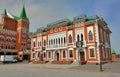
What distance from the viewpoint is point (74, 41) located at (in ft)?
95.5

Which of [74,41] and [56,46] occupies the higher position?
[74,41]

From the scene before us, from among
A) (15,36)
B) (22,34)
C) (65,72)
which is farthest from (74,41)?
(15,36)

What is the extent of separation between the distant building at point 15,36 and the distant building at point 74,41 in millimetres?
19399

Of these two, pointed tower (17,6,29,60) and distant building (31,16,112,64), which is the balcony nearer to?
distant building (31,16,112,64)

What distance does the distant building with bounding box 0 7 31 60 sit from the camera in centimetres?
5238

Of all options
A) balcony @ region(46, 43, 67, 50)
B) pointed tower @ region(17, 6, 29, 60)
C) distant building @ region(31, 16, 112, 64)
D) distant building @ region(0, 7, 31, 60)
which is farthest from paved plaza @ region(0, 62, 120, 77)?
pointed tower @ region(17, 6, 29, 60)

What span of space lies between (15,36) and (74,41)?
36.2m

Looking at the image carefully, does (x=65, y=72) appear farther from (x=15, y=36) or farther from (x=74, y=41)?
(x=15, y=36)

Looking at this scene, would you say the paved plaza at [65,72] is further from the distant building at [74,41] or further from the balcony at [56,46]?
the balcony at [56,46]

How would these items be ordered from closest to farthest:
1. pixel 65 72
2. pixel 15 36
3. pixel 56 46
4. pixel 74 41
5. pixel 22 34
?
pixel 65 72 < pixel 74 41 < pixel 56 46 < pixel 15 36 < pixel 22 34

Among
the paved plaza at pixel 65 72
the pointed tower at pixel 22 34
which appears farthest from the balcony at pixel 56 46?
the pointed tower at pixel 22 34

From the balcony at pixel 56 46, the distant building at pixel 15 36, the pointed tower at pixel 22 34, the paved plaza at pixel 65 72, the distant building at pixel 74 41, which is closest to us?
the paved plaza at pixel 65 72

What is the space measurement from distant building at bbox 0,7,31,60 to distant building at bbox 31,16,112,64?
19399 millimetres

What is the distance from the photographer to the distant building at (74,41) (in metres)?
26.2
